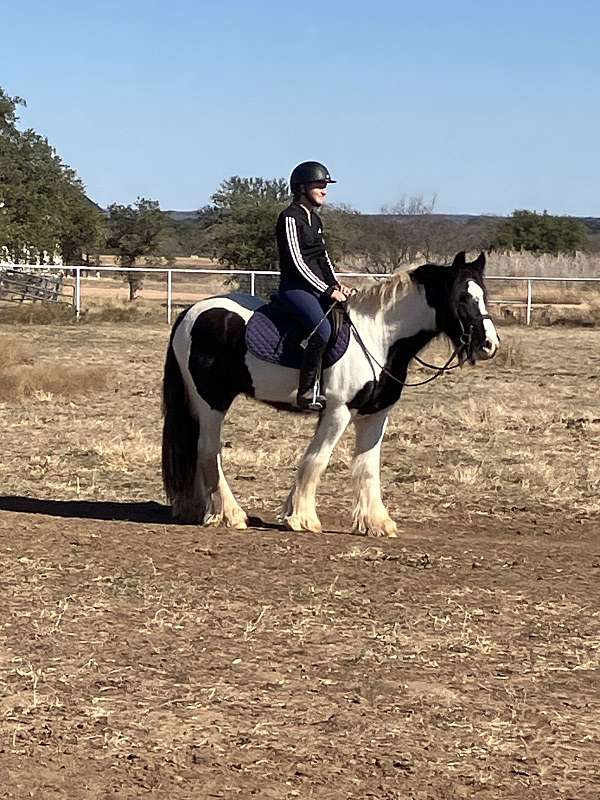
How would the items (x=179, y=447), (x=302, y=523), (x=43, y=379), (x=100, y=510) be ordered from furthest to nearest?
(x=43, y=379)
(x=100, y=510)
(x=179, y=447)
(x=302, y=523)

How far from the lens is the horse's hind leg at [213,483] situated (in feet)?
28.8

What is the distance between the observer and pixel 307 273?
8297 mm

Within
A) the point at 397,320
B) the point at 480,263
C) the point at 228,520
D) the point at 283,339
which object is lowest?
the point at 228,520

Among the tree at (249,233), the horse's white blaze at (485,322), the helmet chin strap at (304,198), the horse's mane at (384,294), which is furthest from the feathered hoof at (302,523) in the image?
the tree at (249,233)

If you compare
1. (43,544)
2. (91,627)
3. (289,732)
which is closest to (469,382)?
(43,544)

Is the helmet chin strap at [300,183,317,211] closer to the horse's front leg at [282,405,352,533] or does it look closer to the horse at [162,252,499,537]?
the horse at [162,252,499,537]

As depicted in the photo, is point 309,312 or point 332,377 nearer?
point 309,312

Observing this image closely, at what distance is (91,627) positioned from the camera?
19.9 ft

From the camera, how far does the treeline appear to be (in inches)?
1650

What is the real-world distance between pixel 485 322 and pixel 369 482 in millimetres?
1376

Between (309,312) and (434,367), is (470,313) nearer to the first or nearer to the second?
(434,367)

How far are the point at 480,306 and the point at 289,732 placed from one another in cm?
425

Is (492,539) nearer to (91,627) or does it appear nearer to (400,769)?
(91,627)

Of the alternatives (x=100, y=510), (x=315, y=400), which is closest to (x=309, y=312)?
(x=315, y=400)
